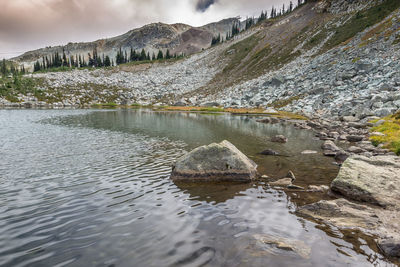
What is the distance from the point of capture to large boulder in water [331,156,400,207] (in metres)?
10.4

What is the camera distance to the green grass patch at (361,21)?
9406 centimetres

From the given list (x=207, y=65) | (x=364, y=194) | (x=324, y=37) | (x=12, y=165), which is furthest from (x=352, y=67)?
(x=207, y=65)

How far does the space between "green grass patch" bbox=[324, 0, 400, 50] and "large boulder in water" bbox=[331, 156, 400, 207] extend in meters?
105

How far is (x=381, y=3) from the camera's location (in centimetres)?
→ 10481

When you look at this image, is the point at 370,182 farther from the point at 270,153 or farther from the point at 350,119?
the point at 350,119

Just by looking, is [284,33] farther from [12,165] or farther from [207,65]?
[12,165]

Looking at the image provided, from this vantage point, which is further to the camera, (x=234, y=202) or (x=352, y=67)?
(x=352, y=67)

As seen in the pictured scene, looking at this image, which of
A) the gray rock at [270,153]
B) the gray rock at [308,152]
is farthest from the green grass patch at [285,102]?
the gray rock at [270,153]

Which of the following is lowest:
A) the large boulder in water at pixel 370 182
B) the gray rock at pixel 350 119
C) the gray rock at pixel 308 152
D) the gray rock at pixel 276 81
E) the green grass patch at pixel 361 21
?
the gray rock at pixel 308 152

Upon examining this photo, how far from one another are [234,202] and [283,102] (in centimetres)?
6757

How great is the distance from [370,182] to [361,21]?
404 ft

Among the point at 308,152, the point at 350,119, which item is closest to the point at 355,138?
the point at 308,152

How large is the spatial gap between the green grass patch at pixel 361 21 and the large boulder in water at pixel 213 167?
107 m

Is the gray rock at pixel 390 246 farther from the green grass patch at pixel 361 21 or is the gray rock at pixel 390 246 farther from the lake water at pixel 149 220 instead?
the green grass patch at pixel 361 21
